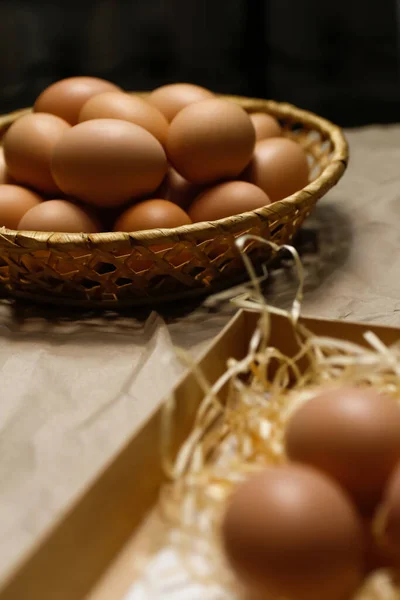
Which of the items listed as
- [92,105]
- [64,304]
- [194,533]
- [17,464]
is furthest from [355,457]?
[92,105]

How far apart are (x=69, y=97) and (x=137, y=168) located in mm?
203

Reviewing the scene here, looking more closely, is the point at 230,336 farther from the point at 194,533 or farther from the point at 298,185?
the point at 298,185

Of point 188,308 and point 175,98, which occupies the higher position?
point 175,98

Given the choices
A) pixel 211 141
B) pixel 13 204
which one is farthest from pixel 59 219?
pixel 211 141

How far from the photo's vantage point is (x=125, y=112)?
769 millimetres

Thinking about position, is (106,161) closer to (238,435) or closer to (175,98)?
(175,98)

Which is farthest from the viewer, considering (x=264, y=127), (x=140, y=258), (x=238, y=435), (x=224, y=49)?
(x=224, y=49)

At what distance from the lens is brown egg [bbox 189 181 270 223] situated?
2.35ft

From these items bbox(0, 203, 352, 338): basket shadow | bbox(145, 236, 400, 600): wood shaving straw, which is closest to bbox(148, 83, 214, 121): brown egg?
bbox(0, 203, 352, 338): basket shadow

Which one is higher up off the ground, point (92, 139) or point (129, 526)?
point (92, 139)

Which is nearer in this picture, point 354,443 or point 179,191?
point 354,443

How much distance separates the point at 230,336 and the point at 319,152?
1.56 feet

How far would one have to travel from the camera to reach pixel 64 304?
0.73 metres

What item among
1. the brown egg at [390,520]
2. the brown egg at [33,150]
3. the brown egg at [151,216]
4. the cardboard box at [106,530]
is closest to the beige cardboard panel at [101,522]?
Result: the cardboard box at [106,530]
